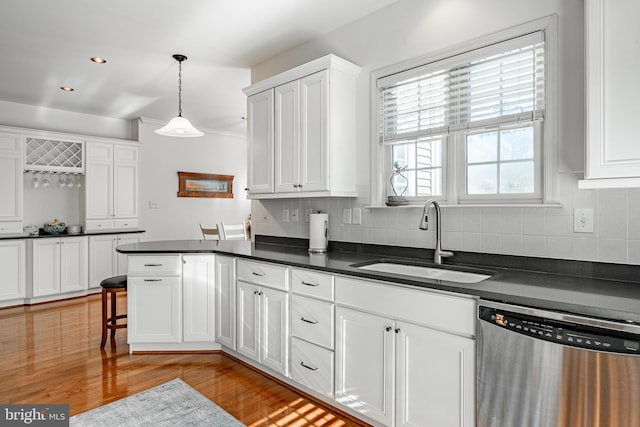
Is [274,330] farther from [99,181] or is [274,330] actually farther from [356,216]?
[99,181]

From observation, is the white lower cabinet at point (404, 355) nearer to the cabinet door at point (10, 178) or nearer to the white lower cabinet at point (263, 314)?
the white lower cabinet at point (263, 314)

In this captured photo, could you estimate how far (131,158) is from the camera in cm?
591

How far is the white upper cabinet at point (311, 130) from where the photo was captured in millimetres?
2834

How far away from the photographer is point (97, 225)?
18.3 feet

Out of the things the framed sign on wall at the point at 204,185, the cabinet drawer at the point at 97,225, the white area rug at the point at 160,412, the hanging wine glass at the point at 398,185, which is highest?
the framed sign on wall at the point at 204,185

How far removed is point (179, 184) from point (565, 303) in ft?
20.1

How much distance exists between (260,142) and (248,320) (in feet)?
4.86

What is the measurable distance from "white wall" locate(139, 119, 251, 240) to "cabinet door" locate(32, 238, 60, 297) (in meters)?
1.30

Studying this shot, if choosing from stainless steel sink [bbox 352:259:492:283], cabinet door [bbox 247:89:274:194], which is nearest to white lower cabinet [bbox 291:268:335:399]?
stainless steel sink [bbox 352:259:492:283]

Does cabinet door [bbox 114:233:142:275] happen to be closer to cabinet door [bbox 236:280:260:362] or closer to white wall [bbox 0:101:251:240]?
white wall [bbox 0:101:251:240]

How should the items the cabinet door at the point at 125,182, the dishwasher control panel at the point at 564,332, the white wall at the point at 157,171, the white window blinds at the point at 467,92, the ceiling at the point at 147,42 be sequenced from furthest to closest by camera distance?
1. the cabinet door at the point at 125,182
2. the white wall at the point at 157,171
3. the ceiling at the point at 147,42
4. the white window blinds at the point at 467,92
5. the dishwasher control panel at the point at 564,332

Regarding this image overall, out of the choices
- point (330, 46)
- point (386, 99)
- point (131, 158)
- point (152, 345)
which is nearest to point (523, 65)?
point (386, 99)

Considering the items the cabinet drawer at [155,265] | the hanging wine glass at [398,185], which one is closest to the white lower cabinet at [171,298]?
the cabinet drawer at [155,265]

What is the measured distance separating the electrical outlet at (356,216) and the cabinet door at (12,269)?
14.2 ft
